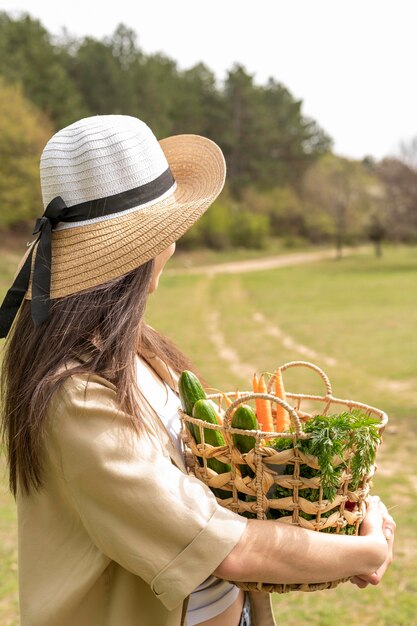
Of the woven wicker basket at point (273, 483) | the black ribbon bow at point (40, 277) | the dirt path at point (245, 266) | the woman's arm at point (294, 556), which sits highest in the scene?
the black ribbon bow at point (40, 277)

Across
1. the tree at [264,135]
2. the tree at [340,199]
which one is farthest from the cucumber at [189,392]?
the tree at [264,135]

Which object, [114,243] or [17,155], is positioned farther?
[17,155]

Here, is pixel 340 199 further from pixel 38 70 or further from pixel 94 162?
pixel 94 162

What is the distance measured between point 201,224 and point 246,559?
1724 inches

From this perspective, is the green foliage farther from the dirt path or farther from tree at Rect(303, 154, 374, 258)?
tree at Rect(303, 154, 374, 258)

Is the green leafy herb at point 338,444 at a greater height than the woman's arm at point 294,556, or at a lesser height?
greater

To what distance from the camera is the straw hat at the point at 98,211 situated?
5.10 feet

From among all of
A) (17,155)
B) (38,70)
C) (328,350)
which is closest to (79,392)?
(328,350)

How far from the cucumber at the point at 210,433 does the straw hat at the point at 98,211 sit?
1.19 feet

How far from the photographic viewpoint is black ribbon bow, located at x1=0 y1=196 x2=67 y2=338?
1.54 m

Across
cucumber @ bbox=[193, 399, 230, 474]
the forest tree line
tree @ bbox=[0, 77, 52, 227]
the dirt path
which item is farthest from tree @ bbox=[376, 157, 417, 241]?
A: cucumber @ bbox=[193, 399, 230, 474]

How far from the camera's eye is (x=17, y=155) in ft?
113

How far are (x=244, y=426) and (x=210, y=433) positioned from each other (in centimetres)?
9

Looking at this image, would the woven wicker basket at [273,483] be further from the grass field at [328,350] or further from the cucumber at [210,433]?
the grass field at [328,350]
